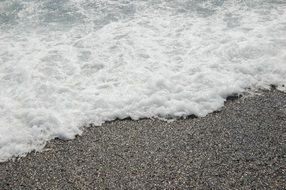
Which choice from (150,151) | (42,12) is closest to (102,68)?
(150,151)

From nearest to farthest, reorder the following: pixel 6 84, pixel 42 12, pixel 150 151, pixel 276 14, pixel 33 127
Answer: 1. pixel 150 151
2. pixel 33 127
3. pixel 6 84
4. pixel 276 14
5. pixel 42 12

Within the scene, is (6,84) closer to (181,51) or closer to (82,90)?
(82,90)

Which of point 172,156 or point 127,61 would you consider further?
point 127,61

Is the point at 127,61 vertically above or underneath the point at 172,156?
above

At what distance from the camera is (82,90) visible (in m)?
6.22

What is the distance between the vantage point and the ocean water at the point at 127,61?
5656 millimetres

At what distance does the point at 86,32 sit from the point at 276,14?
173 inches

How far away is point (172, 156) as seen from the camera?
4758mm

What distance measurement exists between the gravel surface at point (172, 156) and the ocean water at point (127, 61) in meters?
0.28

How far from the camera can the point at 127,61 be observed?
22.7 feet

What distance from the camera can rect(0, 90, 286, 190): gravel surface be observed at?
439 cm

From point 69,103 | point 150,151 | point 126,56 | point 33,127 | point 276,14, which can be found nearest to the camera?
point 150,151

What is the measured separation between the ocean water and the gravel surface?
0.91 feet

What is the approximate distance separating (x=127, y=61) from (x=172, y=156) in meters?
2.72
